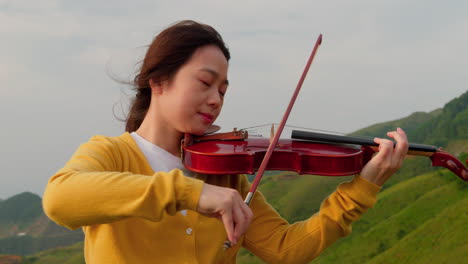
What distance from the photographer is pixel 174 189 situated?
1.64m

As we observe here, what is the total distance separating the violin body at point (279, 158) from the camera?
243 centimetres

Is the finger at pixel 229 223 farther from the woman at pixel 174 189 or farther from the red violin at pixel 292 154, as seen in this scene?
the red violin at pixel 292 154

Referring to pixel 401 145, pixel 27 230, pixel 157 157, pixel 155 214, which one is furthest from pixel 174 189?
pixel 27 230

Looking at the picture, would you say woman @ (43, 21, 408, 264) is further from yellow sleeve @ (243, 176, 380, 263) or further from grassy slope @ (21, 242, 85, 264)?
grassy slope @ (21, 242, 85, 264)

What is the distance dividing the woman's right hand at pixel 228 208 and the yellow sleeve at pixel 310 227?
89cm

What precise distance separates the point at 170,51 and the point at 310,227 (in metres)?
1.24

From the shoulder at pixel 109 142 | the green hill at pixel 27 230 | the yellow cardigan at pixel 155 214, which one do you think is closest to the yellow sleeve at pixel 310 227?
the yellow cardigan at pixel 155 214

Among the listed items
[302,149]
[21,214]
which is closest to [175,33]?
[302,149]

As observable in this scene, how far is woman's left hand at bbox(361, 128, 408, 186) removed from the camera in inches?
91.7

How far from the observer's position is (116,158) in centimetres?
220

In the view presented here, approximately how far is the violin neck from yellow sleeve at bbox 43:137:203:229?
1.30 meters

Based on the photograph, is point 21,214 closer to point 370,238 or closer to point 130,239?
point 370,238

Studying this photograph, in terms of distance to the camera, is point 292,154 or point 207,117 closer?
point 207,117

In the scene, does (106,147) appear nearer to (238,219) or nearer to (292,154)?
(238,219)
